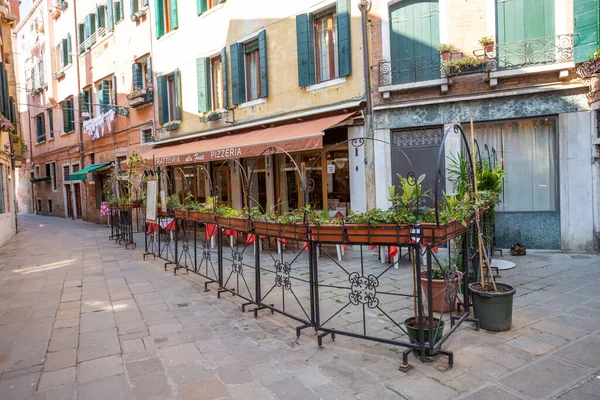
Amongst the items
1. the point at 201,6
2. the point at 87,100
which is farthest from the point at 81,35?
the point at 201,6

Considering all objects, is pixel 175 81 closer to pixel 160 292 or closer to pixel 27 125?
pixel 160 292

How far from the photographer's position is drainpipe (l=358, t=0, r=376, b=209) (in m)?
9.28

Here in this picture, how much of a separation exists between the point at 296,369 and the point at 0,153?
14.3 m

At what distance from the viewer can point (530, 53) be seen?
320 inches

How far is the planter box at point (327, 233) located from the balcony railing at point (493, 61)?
570 centimetres

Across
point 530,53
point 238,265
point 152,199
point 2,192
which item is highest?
point 530,53

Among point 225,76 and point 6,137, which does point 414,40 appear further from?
point 6,137

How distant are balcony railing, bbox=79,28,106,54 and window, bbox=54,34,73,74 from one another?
130cm

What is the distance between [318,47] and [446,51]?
328 cm

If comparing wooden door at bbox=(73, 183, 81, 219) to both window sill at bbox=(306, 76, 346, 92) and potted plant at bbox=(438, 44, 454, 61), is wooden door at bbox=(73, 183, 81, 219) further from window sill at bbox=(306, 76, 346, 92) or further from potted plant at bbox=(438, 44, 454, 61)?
potted plant at bbox=(438, 44, 454, 61)

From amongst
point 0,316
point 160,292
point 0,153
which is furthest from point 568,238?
point 0,153

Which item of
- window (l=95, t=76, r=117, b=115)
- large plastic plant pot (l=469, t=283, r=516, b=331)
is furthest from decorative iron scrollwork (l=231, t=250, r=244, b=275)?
window (l=95, t=76, r=117, b=115)

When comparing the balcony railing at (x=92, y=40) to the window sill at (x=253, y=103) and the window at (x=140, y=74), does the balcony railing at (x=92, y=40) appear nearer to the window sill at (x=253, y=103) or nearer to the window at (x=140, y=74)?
the window at (x=140, y=74)

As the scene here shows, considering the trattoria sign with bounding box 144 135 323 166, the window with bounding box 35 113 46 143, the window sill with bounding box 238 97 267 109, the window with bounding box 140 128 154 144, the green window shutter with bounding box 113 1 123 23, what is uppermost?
the green window shutter with bounding box 113 1 123 23
